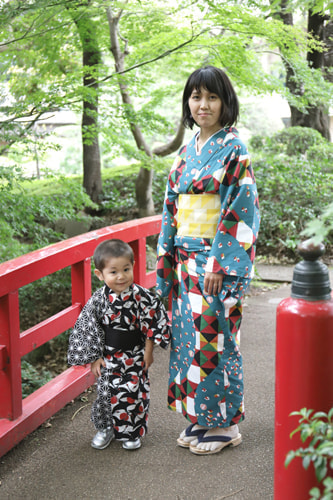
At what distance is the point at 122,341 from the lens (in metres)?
2.49

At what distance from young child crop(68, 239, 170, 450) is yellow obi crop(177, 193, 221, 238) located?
30cm

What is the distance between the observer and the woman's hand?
2316 mm

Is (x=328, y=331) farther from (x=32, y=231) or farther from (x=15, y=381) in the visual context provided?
(x=32, y=231)

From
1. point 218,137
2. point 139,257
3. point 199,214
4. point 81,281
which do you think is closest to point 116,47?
point 139,257

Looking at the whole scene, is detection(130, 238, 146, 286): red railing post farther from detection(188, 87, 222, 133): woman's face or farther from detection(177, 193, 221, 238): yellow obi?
detection(188, 87, 222, 133): woman's face

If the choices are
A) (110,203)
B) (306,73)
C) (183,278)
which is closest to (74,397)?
(183,278)

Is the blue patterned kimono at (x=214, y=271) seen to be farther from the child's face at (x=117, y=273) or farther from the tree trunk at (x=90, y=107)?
the tree trunk at (x=90, y=107)

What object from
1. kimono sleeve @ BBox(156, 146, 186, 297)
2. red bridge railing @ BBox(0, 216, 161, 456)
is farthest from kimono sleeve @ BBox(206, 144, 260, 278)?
red bridge railing @ BBox(0, 216, 161, 456)

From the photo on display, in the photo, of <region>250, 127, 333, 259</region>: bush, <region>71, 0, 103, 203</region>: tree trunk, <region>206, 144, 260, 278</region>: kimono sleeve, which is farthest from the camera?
<region>250, 127, 333, 259</region>: bush

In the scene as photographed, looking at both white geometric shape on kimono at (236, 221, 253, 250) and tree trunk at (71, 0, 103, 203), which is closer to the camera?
white geometric shape on kimono at (236, 221, 253, 250)

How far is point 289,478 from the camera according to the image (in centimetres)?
157

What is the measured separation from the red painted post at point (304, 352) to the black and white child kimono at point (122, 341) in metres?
1.00

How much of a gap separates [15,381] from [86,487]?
23.4 inches

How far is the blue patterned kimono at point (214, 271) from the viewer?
2.29 metres
